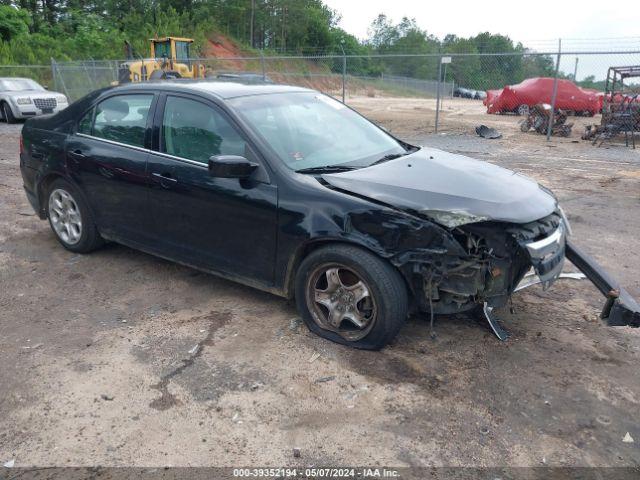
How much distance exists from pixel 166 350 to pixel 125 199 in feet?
5.08

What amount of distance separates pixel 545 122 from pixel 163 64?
13869 millimetres

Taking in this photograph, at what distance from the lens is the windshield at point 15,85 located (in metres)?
17.2

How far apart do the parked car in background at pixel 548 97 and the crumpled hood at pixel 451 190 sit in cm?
2038

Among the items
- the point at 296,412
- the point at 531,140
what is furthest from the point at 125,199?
the point at 531,140

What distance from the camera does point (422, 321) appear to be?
392cm

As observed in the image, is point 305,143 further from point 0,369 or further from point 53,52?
point 53,52

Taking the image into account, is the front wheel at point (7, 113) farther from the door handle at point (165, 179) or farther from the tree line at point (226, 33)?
the door handle at point (165, 179)

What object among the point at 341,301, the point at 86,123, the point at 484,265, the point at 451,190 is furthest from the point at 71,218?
the point at 484,265

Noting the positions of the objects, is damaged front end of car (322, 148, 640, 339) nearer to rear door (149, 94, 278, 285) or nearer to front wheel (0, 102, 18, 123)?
rear door (149, 94, 278, 285)

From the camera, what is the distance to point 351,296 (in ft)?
11.5

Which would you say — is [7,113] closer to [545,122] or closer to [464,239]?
[545,122]

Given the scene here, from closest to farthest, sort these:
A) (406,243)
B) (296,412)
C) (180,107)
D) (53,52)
→ (296,412)
(406,243)
(180,107)
(53,52)

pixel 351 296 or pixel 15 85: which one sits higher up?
pixel 15 85

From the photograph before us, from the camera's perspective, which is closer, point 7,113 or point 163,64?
point 7,113
